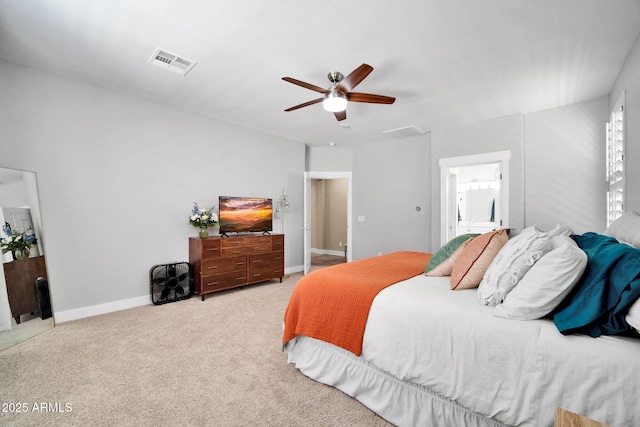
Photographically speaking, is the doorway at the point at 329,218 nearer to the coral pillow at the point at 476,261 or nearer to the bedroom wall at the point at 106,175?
the bedroom wall at the point at 106,175

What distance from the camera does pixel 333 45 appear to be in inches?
98.9

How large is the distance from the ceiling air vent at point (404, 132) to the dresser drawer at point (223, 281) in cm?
346

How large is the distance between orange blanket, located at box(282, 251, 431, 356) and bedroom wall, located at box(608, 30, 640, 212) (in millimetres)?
2060

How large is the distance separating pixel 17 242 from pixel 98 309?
1.13m

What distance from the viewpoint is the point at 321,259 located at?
7406 mm

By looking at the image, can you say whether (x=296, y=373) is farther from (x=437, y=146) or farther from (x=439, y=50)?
(x=437, y=146)

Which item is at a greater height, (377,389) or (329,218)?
(329,218)

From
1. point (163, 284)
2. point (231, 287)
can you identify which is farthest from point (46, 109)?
point (231, 287)

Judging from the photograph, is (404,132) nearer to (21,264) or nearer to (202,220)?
(202,220)

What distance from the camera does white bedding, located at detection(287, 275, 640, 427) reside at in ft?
3.51

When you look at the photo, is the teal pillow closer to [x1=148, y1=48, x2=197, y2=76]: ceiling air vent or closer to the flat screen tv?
[x1=148, y1=48, x2=197, y2=76]: ceiling air vent

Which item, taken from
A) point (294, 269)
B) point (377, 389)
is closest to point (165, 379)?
point (377, 389)

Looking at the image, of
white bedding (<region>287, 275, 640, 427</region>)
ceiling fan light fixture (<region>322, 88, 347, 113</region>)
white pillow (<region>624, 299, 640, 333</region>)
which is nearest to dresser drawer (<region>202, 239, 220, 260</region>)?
ceiling fan light fixture (<region>322, 88, 347, 113</region>)

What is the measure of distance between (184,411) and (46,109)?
3442 millimetres
